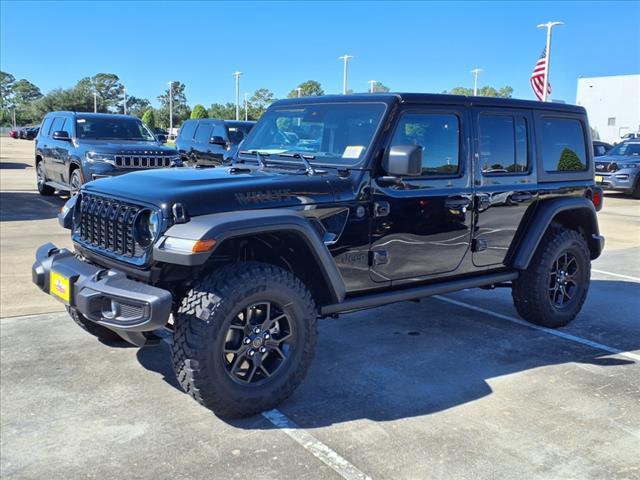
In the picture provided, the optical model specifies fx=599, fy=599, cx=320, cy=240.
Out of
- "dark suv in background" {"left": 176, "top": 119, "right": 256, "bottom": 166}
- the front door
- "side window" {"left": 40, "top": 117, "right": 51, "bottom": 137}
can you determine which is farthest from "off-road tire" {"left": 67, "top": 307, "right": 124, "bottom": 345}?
"side window" {"left": 40, "top": 117, "right": 51, "bottom": 137}

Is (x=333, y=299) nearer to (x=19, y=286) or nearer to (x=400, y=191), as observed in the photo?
(x=400, y=191)

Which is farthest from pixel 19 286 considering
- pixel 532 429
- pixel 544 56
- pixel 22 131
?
pixel 22 131

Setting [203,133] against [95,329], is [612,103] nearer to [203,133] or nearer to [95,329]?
[203,133]

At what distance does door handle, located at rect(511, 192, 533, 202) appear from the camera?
480 centimetres

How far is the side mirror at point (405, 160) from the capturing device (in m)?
3.72

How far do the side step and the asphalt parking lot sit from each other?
53 centimetres

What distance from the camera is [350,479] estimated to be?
287 cm

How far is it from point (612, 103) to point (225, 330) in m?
50.0

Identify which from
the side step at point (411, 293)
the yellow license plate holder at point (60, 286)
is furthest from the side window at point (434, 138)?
the yellow license plate holder at point (60, 286)

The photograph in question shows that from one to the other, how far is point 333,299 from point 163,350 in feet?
5.22

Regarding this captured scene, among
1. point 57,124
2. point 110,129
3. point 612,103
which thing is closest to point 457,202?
point 110,129

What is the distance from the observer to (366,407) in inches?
144

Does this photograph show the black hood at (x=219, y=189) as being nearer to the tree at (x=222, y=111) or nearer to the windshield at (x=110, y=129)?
the windshield at (x=110, y=129)

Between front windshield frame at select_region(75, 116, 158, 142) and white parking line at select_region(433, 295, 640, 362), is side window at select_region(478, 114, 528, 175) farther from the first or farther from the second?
front windshield frame at select_region(75, 116, 158, 142)
